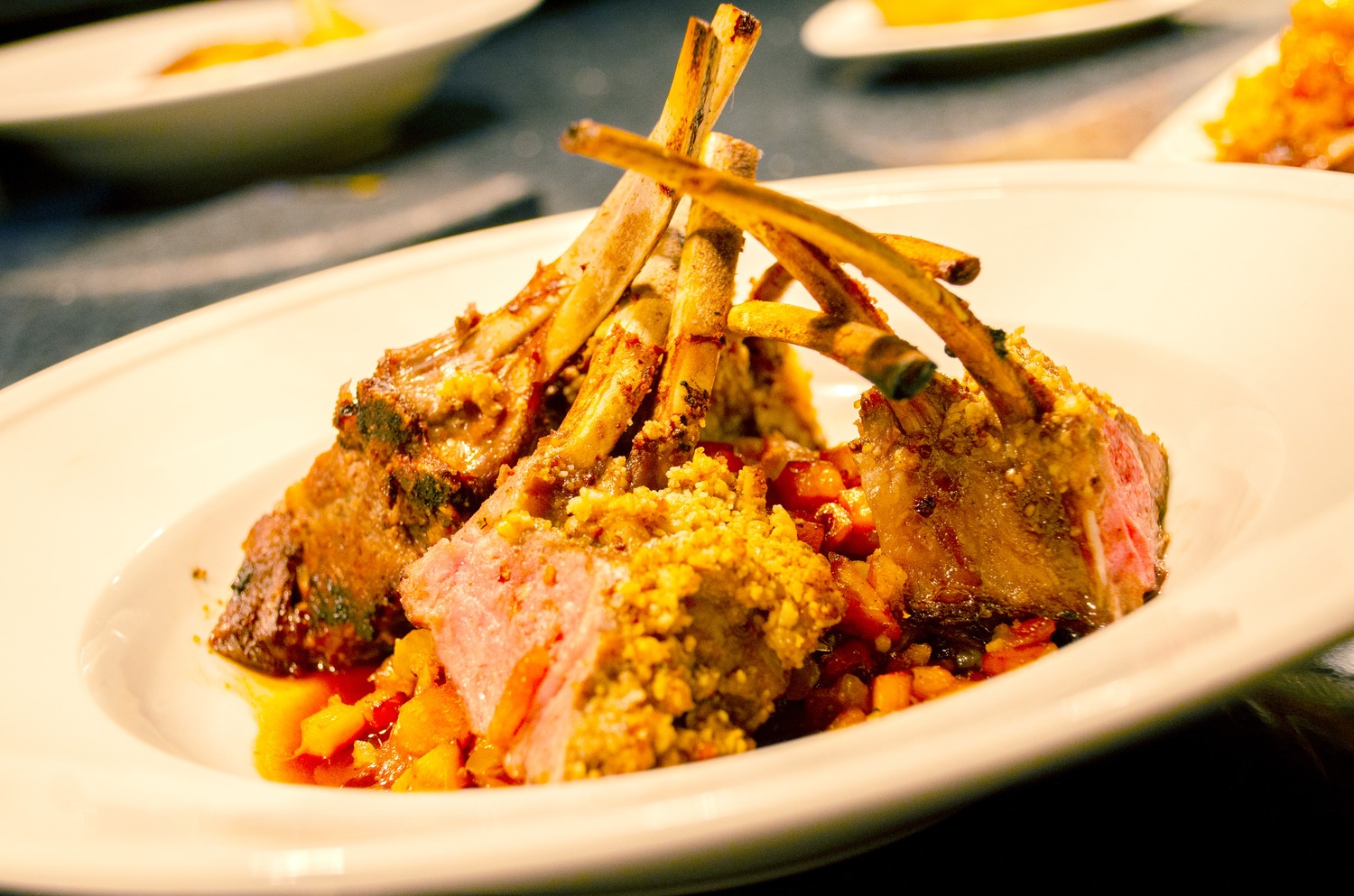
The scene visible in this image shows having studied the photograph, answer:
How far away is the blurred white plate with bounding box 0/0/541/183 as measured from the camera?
3900 millimetres

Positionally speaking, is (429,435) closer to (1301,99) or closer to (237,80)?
(1301,99)

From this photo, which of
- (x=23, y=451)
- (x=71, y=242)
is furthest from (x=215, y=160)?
(x=23, y=451)

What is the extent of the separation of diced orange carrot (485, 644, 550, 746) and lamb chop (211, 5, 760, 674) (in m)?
0.40

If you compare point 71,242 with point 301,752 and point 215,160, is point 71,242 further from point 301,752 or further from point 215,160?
point 301,752

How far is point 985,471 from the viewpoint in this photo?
1415 millimetres

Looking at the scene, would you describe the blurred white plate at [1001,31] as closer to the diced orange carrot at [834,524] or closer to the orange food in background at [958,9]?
the orange food in background at [958,9]

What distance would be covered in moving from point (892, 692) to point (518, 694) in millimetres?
530

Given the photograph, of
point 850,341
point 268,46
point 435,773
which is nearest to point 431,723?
point 435,773

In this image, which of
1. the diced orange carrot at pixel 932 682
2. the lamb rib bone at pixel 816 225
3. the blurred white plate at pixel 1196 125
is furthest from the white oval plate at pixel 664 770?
the blurred white plate at pixel 1196 125

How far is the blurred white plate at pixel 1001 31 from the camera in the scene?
423 centimetres

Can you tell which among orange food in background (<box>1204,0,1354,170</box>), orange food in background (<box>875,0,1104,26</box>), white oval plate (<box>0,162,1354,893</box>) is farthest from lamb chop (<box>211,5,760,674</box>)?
orange food in background (<box>875,0,1104,26</box>)

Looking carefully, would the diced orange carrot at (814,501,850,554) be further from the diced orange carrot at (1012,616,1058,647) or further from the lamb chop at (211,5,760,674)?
the lamb chop at (211,5,760,674)

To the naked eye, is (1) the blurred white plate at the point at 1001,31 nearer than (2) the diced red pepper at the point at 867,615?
No

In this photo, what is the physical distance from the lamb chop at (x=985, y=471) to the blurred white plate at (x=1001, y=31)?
3.32 metres
